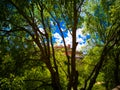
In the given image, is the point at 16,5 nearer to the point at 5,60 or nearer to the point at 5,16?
the point at 5,16

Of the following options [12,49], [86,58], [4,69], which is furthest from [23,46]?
[86,58]

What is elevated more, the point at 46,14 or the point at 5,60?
the point at 46,14

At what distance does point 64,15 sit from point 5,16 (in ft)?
16.6

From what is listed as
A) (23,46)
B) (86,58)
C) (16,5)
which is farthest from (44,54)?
(86,58)

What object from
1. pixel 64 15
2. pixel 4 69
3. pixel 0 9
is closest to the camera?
pixel 0 9

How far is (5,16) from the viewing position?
51.9 feet

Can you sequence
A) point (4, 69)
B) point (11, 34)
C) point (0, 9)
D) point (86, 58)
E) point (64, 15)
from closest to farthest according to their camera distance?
point (0, 9), point (4, 69), point (11, 34), point (64, 15), point (86, 58)

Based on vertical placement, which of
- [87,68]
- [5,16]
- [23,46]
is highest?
[5,16]

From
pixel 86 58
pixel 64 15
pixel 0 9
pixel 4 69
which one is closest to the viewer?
pixel 0 9

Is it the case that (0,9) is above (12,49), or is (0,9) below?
above

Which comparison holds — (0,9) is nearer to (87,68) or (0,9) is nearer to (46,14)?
(46,14)

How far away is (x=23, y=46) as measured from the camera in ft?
61.6

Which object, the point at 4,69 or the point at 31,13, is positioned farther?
the point at 31,13

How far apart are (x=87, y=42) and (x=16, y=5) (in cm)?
1791
